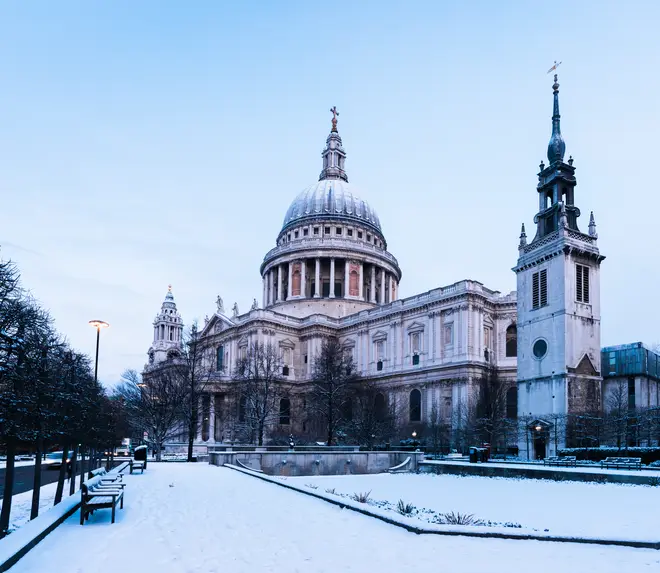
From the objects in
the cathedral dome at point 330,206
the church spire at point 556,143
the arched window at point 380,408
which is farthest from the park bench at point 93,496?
the cathedral dome at point 330,206

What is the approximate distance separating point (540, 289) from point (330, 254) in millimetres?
45387

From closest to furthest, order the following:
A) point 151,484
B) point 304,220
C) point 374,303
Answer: point 151,484 < point 374,303 < point 304,220

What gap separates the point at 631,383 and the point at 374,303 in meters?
38.9

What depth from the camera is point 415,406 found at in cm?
6944

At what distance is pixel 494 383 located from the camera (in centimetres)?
6438

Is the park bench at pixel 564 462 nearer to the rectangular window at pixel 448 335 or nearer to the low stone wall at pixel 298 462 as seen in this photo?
the low stone wall at pixel 298 462

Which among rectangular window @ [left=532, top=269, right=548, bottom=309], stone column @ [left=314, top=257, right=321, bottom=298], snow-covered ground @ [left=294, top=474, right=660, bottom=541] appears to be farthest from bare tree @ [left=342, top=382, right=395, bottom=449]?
stone column @ [left=314, top=257, right=321, bottom=298]

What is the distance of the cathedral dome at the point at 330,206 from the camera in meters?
100

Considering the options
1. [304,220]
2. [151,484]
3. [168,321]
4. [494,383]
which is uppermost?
[304,220]

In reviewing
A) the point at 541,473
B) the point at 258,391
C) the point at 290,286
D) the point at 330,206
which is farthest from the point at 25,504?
the point at 330,206

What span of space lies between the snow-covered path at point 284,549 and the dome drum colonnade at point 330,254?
77222 millimetres

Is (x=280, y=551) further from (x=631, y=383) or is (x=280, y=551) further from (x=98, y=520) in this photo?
(x=631, y=383)

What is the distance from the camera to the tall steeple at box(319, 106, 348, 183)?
112688 mm

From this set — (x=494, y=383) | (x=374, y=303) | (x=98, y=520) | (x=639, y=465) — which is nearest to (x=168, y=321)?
(x=374, y=303)
